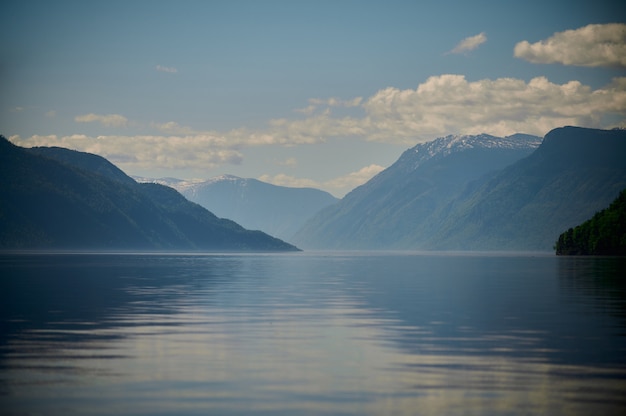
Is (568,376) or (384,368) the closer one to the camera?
(568,376)

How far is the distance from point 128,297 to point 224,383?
156ft

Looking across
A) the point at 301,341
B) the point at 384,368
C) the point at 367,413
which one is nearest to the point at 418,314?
the point at 301,341

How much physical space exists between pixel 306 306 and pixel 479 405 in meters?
41.3

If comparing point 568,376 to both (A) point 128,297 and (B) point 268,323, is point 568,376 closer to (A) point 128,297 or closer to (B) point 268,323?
(B) point 268,323

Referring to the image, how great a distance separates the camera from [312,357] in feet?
125

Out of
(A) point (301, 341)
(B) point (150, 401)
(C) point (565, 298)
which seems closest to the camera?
(B) point (150, 401)

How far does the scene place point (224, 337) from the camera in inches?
1791

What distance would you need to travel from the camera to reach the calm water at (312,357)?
2780 cm

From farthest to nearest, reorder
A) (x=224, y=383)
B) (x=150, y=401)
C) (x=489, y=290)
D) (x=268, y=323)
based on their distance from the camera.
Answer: (x=489, y=290) → (x=268, y=323) → (x=224, y=383) → (x=150, y=401)

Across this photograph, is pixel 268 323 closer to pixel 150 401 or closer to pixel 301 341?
pixel 301 341

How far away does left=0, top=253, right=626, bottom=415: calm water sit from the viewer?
2780cm

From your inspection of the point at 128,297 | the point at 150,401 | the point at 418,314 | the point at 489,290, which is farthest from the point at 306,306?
the point at 150,401

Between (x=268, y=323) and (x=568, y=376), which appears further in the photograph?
(x=268, y=323)

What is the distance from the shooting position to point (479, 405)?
27281 mm
